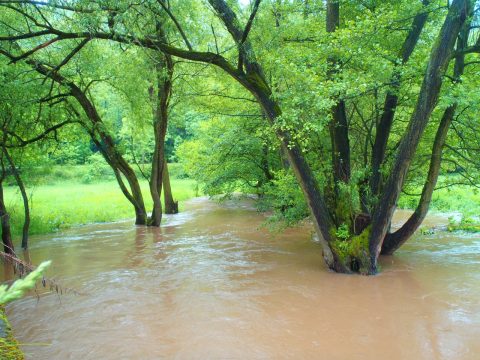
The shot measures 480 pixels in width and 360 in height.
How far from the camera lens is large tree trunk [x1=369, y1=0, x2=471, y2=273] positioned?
23.5ft

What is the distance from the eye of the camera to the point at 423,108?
7.43 m

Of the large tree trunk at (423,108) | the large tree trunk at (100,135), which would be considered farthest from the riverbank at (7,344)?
the large tree trunk at (100,135)

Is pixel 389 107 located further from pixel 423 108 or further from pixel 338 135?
pixel 423 108

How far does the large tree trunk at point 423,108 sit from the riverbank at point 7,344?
707cm

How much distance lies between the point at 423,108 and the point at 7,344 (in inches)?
296

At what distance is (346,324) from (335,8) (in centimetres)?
710

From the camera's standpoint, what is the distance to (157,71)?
12.9m

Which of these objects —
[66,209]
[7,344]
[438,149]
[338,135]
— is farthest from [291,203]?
[66,209]

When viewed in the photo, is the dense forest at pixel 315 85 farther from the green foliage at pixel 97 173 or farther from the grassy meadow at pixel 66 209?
the green foliage at pixel 97 173

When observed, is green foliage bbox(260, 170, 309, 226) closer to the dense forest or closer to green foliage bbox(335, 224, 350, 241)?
the dense forest

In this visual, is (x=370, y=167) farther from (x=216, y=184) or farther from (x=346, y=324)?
(x=216, y=184)

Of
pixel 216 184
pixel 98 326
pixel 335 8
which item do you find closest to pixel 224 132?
pixel 216 184

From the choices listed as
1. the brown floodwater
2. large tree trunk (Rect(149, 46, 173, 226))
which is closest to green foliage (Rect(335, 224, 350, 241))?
the brown floodwater

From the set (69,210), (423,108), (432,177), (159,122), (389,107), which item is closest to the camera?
(423,108)
